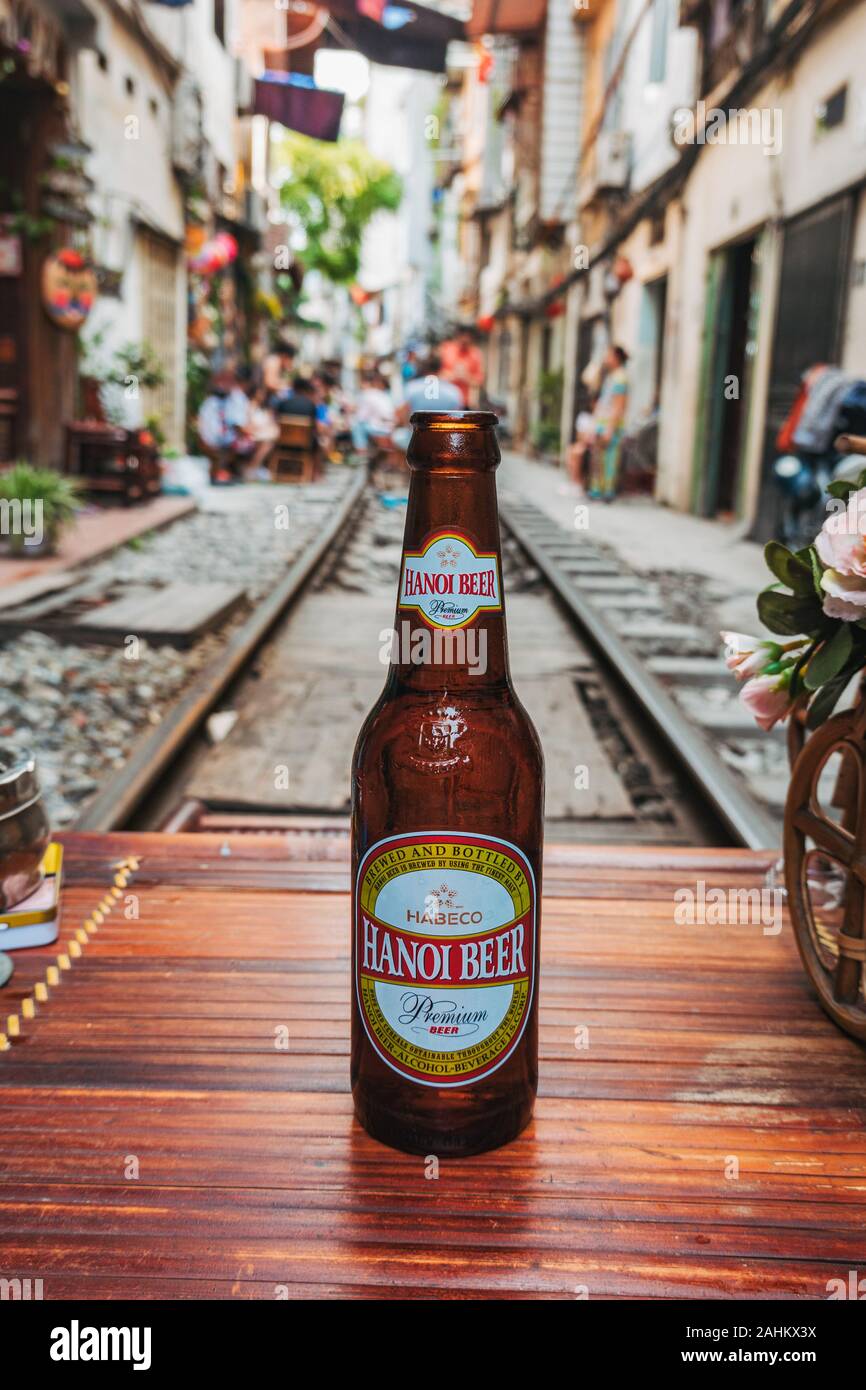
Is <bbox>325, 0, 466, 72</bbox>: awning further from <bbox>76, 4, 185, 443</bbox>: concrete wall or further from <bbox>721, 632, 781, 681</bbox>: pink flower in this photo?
<bbox>721, 632, 781, 681</bbox>: pink flower

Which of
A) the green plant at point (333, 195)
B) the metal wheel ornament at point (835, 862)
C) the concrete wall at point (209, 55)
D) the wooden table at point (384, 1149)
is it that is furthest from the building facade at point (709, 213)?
the green plant at point (333, 195)

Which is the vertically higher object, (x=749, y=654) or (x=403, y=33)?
(x=403, y=33)

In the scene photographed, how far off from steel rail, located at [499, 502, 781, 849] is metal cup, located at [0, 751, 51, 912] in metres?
1.55

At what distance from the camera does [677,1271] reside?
2.71 feet

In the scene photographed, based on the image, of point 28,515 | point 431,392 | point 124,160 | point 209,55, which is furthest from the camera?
point 209,55

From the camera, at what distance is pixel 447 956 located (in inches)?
36.2

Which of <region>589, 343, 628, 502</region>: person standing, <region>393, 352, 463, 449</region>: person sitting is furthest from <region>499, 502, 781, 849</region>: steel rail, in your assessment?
<region>589, 343, 628, 502</region>: person standing

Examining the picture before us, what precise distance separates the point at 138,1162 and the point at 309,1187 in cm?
13

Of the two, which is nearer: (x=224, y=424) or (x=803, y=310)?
(x=803, y=310)

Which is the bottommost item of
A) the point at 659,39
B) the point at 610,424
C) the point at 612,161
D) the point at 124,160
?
the point at 610,424

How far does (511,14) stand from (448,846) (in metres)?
26.5

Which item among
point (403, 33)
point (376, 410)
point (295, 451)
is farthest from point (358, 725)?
point (403, 33)

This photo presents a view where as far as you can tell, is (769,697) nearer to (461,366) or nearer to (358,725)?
(358,725)
